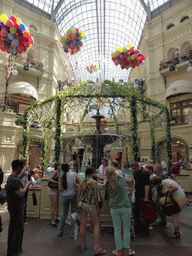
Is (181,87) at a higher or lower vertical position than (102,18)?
lower

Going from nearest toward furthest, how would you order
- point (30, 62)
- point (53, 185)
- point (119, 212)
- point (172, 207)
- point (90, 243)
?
point (119, 212) < point (90, 243) < point (172, 207) < point (53, 185) < point (30, 62)

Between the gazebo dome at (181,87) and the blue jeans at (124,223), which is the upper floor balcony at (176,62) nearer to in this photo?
the gazebo dome at (181,87)

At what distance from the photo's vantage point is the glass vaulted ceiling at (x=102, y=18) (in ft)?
76.3

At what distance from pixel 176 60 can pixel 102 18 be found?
54.2 feet

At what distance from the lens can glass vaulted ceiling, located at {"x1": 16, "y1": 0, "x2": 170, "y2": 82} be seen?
76.3 feet

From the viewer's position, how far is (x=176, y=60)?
18.8 m

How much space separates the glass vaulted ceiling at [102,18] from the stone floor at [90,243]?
1926cm

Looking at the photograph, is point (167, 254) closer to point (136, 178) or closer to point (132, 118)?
point (136, 178)

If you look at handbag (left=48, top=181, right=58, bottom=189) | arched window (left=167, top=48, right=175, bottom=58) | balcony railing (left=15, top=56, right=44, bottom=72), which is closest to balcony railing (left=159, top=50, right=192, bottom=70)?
arched window (left=167, top=48, right=175, bottom=58)

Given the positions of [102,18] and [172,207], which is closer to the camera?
[172,207]

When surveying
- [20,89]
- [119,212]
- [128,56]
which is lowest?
[119,212]

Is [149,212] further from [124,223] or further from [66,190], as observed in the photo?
[66,190]

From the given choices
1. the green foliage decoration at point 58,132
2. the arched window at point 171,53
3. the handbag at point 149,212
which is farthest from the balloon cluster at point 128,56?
the arched window at point 171,53

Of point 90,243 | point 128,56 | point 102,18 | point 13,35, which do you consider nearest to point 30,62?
point 13,35
